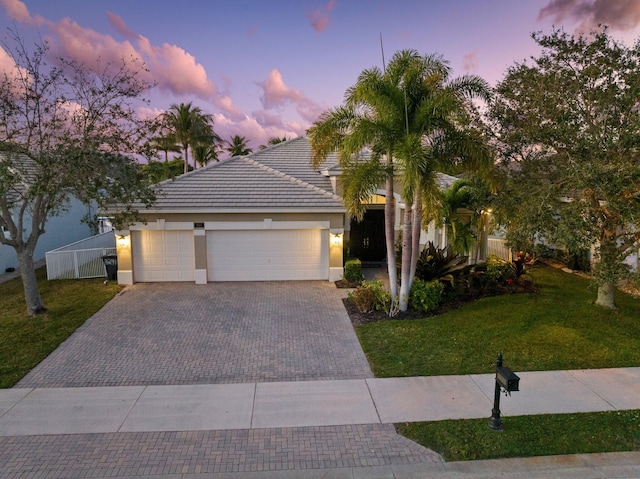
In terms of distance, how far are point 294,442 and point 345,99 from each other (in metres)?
8.29

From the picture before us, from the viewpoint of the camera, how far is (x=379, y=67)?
33.1ft

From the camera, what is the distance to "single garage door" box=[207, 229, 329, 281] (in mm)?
14234

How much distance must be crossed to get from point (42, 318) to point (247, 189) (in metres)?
7.45

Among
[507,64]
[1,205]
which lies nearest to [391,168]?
[507,64]

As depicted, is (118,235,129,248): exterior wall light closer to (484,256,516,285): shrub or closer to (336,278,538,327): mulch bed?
(336,278,538,327): mulch bed

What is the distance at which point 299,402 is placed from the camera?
646cm

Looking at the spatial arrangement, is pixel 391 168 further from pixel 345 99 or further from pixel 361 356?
pixel 361 356

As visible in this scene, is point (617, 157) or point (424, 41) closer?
point (617, 157)

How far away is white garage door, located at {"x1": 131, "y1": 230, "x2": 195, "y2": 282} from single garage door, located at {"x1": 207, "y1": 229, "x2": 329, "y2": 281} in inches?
31.0

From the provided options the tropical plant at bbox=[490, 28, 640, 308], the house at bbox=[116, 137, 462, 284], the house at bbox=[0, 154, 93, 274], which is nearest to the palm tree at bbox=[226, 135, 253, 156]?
the house at bbox=[0, 154, 93, 274]

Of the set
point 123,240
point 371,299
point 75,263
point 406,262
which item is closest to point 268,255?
point 371,299

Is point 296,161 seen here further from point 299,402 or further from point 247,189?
point 299,402

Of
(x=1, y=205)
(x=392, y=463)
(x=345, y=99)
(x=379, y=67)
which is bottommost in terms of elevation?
(x=392, y=463)

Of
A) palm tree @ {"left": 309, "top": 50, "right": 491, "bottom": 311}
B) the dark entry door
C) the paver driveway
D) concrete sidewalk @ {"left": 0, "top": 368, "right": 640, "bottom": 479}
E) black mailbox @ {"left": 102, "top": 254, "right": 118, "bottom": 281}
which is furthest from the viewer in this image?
the dark entry door
